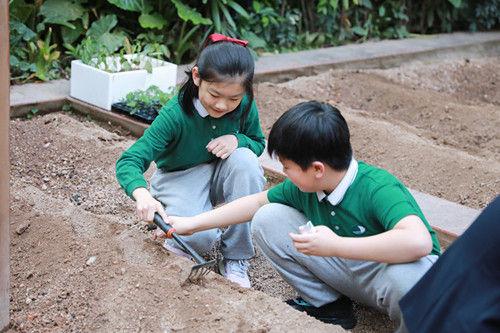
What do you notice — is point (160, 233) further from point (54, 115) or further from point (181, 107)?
point (54, 115)

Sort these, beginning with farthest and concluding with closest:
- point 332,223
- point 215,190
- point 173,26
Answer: point 173,26 → point 215,190 → point 332,223

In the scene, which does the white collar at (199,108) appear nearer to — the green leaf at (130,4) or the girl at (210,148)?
the girl at (210,148)

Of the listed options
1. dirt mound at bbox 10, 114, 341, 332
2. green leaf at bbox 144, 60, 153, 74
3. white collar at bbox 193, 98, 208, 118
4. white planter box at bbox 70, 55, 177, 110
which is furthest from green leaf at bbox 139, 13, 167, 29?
white collar at bbox 193, 98, 208, 118

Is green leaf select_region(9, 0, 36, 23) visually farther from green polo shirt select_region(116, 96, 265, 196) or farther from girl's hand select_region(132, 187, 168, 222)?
girl's hand select_region(132, 187, 168, 222)

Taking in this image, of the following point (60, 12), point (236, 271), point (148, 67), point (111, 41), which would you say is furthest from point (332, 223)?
point (60, 12)

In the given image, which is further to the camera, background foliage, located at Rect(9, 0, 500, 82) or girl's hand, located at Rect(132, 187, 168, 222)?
background foliage, located at Rect(9, 0, 500, 82)

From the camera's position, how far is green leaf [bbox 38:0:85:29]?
19.2 ft

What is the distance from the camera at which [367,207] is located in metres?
2.75

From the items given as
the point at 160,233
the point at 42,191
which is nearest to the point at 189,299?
the point at 160,233

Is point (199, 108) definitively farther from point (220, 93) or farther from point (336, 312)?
point (336, 312)

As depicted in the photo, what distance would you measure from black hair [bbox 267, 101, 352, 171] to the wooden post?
33.9 inches

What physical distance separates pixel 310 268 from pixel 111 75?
239 cm

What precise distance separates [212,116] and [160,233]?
0.51 m

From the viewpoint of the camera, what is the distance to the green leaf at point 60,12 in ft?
19.2
